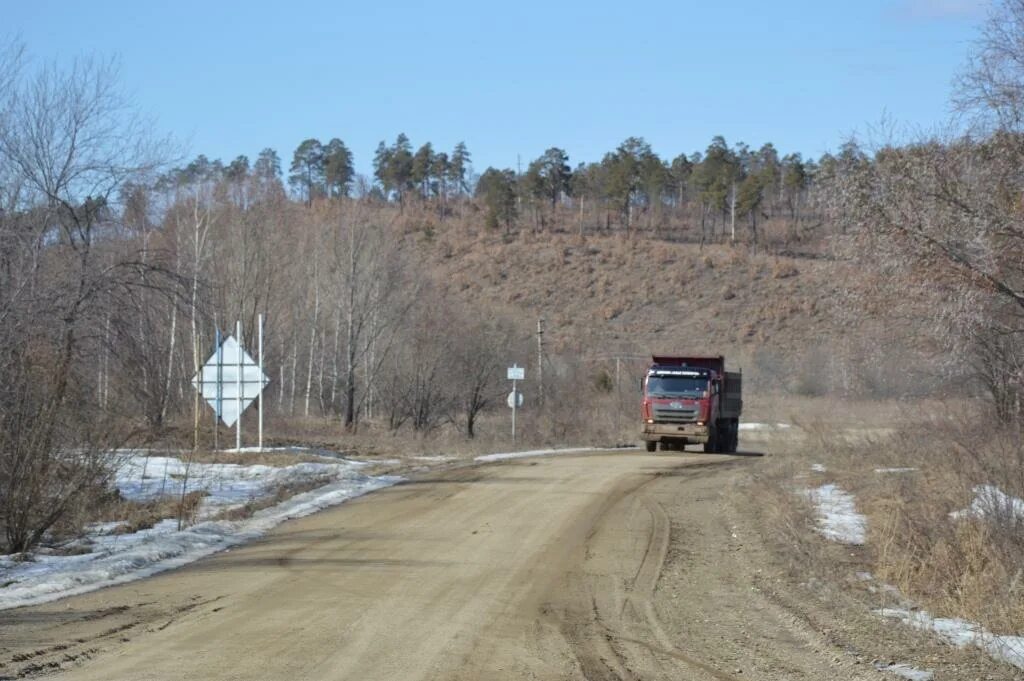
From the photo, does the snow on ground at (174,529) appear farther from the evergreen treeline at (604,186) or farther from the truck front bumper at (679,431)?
the evergreen treeline at (604,186)

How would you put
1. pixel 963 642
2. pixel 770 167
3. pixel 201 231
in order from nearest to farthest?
1. pixel 963 642
2. pixel 201 231
3. pixel 770 167

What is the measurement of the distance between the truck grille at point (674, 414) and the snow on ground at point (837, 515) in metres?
15.1

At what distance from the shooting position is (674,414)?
40125mm

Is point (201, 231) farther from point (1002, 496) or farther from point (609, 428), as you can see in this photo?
point (1002, 496)

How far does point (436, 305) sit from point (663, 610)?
146 feet

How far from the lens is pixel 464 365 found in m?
53.7

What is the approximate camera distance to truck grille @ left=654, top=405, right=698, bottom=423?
4003 cm

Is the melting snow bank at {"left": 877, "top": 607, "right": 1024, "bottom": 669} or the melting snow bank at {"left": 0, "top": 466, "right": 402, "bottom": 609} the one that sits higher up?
the melting snow bank at {"left": 0, "top": 466, "right": 402, "bottom": 609}

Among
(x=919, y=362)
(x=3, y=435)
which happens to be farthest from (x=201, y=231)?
(x=3, y=435)

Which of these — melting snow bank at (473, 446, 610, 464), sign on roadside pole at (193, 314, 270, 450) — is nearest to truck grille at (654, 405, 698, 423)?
melting snow bank at (473, 446, 610, 464)

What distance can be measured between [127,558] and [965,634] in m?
9.36

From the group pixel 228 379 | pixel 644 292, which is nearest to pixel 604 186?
pixel 644 292

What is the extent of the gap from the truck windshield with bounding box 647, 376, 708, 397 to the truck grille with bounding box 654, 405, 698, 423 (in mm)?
461

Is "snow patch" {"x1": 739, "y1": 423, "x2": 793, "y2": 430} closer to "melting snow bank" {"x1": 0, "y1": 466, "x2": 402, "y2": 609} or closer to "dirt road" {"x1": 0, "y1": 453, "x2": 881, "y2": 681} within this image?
"dirt road" {"x1": 0, "y1": 453, "x2": 881, "y2": 681}
